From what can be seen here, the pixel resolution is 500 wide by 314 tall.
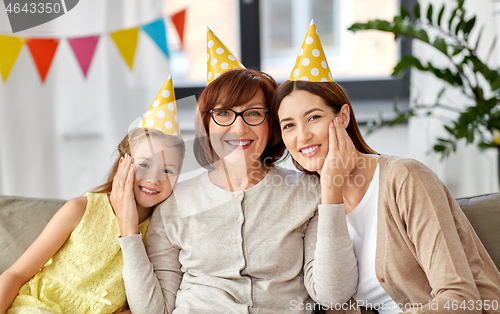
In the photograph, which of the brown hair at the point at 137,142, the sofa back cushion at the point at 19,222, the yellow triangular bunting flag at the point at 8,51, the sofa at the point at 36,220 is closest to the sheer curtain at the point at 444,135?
the sofa at the point at 36,220

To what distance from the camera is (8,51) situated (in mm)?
1715

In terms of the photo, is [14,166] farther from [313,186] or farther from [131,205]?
[313,186]

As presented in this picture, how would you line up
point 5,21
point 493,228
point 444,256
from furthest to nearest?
point 5,21 → point 493,228 → point 444,256

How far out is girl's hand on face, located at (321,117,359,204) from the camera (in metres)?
1.04

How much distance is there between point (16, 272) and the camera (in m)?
1.12

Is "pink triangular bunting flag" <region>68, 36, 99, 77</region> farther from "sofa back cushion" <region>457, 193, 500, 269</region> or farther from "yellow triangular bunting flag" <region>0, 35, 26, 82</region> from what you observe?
"sofa back cushion" <region>457, 193, 500, 269</region>

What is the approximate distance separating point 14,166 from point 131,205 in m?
1.25

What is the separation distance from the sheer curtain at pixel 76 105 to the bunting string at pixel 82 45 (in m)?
0.13

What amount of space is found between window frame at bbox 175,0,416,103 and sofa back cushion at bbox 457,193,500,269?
1.22m

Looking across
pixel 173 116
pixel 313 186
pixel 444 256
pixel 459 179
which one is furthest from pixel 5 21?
pixel 459 179

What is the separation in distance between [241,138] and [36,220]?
705mm

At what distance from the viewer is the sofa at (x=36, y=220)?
1239 millimetres

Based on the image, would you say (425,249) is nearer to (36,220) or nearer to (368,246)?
(368,246)

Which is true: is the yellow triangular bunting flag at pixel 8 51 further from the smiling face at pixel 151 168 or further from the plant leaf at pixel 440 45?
the plant leaf at pixel 440 45
